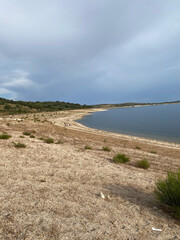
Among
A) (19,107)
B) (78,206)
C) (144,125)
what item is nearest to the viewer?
(78,206)

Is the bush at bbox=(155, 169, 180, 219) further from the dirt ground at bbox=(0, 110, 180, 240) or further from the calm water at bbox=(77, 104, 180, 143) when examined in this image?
the calm water at bbox=(77, 104, 180, 143)

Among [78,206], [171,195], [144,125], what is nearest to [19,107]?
[144,125]

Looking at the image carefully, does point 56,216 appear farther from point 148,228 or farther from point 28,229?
point 148,228

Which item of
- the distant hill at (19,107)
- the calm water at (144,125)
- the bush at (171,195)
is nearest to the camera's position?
the bush at (171,195)

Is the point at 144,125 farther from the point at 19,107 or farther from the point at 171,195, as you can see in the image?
the point at 19,107

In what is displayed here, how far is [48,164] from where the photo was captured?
8328mm

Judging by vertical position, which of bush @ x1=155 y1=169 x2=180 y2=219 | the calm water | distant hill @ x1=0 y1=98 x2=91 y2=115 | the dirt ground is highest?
distant hill @ x1=0 y1=98 x2=91 y2=115

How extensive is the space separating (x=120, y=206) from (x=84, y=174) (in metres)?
2.98

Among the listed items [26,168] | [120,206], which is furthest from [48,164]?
[120,206]

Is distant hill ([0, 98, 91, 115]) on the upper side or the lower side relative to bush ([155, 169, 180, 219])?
upper

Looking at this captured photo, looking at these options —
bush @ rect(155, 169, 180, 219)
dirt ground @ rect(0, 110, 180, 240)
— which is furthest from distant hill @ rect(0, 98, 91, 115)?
bush @ rect(155, 169, 180, 219)

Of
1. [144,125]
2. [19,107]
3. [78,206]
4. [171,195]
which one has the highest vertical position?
[19,107]

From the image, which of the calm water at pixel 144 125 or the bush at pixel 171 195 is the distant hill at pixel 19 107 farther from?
the bush at pixel 171 195

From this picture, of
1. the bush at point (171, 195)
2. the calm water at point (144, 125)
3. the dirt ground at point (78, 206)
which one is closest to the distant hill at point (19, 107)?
the calm water at point (144, 125)
